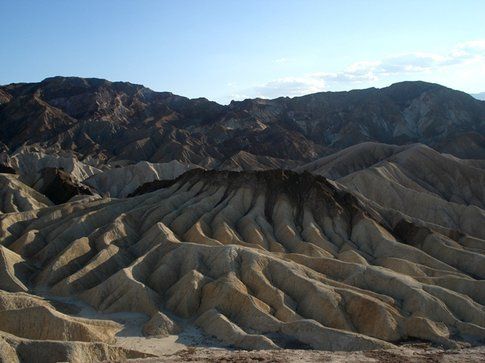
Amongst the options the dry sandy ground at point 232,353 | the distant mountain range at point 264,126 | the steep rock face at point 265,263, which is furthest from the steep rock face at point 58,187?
the distant mountain range at point 264,126

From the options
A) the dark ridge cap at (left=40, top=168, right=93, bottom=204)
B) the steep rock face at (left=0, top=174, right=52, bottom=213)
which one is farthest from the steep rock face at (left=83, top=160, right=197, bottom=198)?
the steep rock face at (left=0, top=174, right=52, bottom=213)

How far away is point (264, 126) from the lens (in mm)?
182250

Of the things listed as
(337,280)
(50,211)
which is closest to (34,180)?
(50,211)

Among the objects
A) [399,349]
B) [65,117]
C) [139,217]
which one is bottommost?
[399,349]

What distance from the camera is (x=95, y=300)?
4166cm

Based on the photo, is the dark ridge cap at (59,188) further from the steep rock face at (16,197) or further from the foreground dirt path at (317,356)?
the foreground dirt path at (317,356)

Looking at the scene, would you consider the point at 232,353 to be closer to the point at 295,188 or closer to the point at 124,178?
the point at 295,188

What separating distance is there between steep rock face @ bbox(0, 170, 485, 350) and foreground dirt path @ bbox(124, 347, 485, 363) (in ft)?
6.17

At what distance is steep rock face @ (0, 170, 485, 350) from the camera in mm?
37719

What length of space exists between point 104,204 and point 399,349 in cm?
4146

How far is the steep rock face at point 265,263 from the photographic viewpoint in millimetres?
37719

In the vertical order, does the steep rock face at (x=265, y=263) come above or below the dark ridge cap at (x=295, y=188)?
below

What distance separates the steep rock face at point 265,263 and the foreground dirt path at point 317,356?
1882mm

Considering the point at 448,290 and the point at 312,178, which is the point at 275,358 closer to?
the point at 448,290
